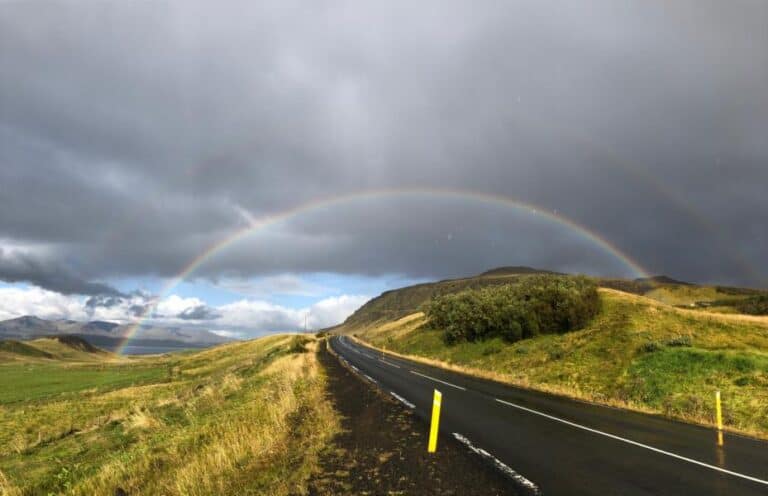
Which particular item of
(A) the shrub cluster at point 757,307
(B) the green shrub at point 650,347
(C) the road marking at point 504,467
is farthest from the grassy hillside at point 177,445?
(A) the shrub cluster at point 757,307

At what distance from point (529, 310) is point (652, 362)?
56.6ft

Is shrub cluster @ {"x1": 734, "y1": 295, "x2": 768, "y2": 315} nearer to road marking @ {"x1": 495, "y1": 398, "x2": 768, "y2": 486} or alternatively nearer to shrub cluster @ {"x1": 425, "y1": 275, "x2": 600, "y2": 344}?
shrub cluster @ {"x1": 425, "y1": 275, "x2": 600, "y2": 344}

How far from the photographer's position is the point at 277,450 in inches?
399

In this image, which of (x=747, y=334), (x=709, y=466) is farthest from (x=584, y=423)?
(x=747, y=334)

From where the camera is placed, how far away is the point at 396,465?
348 inches

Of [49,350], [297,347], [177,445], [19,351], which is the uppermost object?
[297,347]

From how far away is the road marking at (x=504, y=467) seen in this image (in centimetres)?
754

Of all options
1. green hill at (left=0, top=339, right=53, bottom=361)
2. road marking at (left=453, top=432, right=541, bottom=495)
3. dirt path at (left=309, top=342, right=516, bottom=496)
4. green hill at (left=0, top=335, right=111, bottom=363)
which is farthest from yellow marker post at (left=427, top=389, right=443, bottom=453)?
green hill at (left=0, top=339, right=53, bottom=361)

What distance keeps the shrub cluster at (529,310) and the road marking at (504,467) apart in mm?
29648

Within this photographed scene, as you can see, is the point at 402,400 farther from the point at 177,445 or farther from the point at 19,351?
the point at 19,351

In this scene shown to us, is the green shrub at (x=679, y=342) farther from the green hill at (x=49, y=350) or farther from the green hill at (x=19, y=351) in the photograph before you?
the green hill at (x=19, y=351)

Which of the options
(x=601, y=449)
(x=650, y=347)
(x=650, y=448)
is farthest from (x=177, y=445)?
(x=650, y=347)

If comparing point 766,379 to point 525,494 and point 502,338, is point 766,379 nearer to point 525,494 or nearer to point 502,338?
point 525,494

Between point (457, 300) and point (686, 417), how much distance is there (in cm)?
4742
